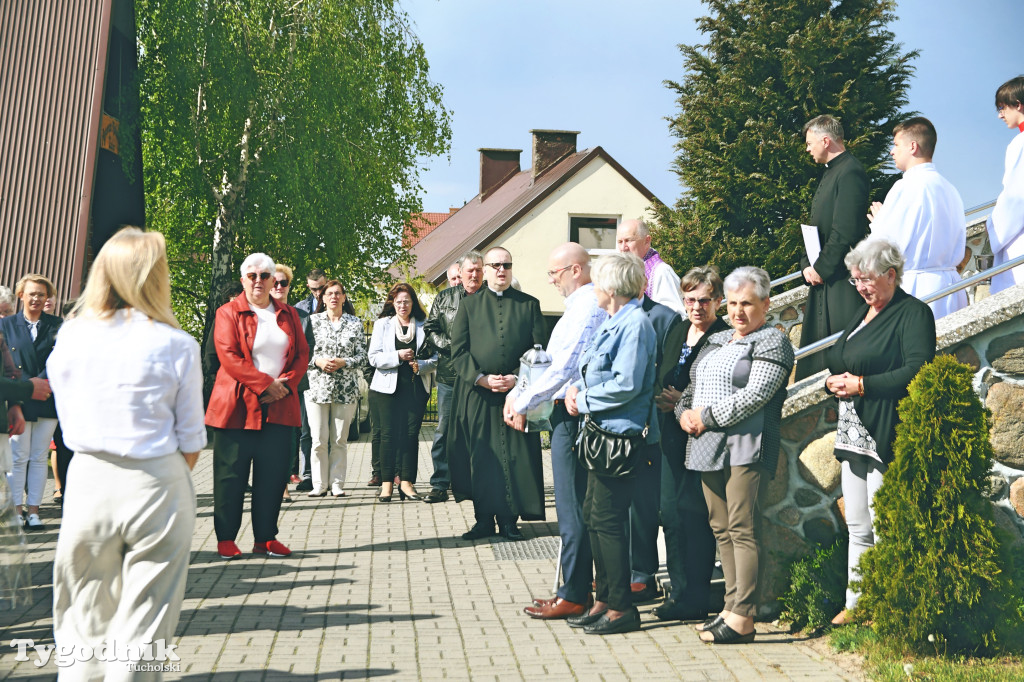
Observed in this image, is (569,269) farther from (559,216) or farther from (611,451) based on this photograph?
(559,216)

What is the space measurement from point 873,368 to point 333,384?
6.50m

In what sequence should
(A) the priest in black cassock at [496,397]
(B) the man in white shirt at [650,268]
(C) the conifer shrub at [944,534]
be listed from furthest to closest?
1. (A) the priest in black cassock at [496,397]
2. (B) the man in white shirt at [650,268]
3. (C) the conifer shrub at [944,534]

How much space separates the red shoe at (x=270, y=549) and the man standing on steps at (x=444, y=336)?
1848 mm

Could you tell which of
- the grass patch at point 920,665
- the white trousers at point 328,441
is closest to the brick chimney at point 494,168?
the white trousers at point 328,441

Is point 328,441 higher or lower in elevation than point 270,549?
higher

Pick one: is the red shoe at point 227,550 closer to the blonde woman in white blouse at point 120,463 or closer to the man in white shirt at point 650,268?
the man in white shirt at point 650,268

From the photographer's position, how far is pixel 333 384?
10.8 metres

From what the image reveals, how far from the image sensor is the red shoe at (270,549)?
7.95m

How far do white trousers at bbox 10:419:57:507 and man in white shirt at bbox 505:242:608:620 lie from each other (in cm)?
491

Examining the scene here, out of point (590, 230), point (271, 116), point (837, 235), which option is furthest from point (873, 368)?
point (590, 230)

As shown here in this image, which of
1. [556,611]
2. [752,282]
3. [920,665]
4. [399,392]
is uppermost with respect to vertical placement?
[752,282]

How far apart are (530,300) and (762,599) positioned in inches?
131

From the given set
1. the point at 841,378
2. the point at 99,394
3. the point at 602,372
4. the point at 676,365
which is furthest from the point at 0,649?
the point at 841,378

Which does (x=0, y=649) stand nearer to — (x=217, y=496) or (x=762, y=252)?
(x=217, y=496)
